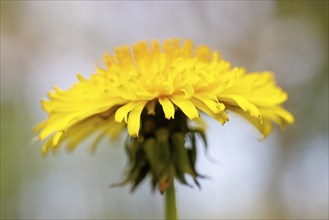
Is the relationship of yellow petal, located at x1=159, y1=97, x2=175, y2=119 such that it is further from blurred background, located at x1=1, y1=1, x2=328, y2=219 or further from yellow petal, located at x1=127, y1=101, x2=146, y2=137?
blurred background, located at x1=1, y1=1, x2=328, y2=219

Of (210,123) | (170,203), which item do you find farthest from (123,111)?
(210,123)

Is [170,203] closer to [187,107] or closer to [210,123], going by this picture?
[187,107]

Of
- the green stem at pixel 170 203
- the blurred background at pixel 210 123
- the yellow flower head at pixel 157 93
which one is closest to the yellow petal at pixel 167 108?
the yellow flower head at pixel 157 93

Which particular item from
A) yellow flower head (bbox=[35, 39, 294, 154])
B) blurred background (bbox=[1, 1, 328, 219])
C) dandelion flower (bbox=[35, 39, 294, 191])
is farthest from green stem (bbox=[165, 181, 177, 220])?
blurred background (bbox=[1, 1, 328, 219])

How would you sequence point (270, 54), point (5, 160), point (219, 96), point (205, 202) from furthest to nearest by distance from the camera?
point (270, 54) < point (205, 202) < point (5, 160) < point (219, 96)

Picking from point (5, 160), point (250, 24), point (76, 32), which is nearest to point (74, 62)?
point (76, 32)

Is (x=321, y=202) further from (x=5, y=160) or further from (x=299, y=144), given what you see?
(x=5, y=160)
